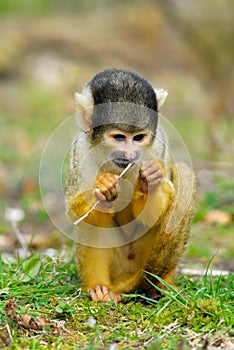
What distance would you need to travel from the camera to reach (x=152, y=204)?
3.89 metres

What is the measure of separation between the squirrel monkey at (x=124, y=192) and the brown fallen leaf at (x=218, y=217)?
2.26m

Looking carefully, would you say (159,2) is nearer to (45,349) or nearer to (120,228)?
(120,228)

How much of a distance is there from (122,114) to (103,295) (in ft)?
3.92

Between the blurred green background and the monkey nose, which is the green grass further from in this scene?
the blurred green background

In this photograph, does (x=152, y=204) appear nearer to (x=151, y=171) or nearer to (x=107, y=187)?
(x=151, y=171)

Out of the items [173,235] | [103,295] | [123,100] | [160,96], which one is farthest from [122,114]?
[103,295]

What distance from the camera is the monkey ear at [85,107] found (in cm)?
412

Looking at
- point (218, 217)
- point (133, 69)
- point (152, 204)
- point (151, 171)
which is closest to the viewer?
point (151, 171)

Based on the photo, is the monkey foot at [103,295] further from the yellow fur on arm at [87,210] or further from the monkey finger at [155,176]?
the monkey finger at [155,176]

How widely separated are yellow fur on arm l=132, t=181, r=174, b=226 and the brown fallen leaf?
2.61m

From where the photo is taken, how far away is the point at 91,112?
413cm

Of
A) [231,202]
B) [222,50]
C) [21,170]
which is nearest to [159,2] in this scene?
[222,50]

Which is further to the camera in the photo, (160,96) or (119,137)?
(160,96)

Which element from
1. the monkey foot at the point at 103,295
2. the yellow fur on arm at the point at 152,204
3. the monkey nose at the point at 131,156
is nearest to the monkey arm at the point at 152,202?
the yellow fur on arm at the point at 152,204
